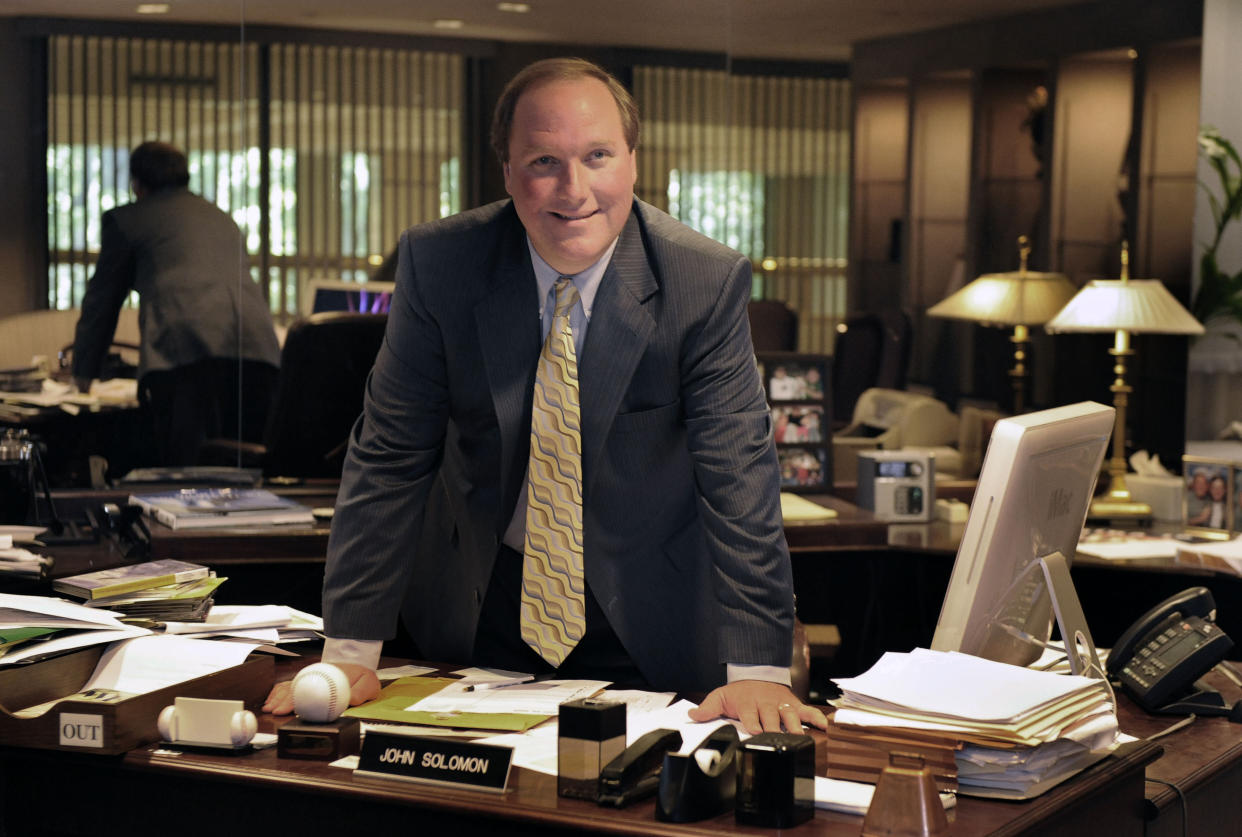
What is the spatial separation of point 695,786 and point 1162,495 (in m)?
3.33

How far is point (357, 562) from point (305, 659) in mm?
220

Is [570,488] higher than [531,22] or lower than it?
lower

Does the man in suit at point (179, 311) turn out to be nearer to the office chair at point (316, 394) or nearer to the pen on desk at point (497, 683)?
the office chair at point (316, 394)

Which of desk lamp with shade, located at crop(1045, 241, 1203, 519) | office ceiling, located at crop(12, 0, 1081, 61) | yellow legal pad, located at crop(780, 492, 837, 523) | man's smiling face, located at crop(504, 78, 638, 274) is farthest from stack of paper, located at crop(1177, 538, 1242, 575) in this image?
man's smiling face, located at crop(504, 78, 638, 274)

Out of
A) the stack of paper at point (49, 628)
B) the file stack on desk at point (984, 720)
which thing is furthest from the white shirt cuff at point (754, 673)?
the stack of paper at point (49, 628)

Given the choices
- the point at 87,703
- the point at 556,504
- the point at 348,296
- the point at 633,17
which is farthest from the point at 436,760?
the point at 633,17

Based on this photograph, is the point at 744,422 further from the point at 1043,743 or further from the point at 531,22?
the point at 531,22

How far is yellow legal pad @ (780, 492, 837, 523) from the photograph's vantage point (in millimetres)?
3975

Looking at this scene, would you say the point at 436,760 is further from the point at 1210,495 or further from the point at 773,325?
the point at 1210,495

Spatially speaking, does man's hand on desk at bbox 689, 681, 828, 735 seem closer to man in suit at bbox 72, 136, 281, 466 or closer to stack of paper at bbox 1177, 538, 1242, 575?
stack of paper at bbox 1177, 538, 1242, 575

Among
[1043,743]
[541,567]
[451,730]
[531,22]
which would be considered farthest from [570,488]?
[531,22]

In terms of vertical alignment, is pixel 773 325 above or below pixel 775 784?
above

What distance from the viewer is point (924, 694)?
1.75 meters

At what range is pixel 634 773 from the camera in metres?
1.61
